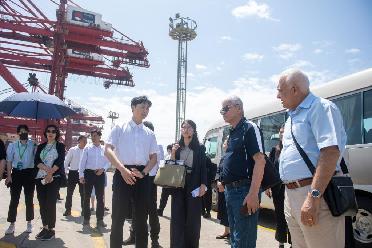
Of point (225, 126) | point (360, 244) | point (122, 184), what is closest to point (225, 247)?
point (360, 244)

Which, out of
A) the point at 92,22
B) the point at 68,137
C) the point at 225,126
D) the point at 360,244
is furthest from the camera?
the point at 68,137

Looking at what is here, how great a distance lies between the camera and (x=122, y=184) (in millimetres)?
4105

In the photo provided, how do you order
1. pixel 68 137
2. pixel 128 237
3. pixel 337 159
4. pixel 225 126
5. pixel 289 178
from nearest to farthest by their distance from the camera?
pixel 337 159 < pixel 289 178 < pixel 128 237 < pixel 225 126 < pixel 68 137

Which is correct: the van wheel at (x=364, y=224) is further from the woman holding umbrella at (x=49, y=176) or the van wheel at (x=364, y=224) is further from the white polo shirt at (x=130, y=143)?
the woman holding umbrella at (x=49, y=176)

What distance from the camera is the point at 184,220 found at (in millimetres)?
4395

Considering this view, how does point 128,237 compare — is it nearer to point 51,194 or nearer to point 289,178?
point 51,194

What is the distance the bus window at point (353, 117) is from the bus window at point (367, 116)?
0.09 metres

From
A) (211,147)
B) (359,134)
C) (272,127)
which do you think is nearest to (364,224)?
(359,134)

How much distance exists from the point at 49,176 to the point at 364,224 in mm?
4736

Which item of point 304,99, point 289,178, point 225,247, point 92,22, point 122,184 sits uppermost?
point 92,22

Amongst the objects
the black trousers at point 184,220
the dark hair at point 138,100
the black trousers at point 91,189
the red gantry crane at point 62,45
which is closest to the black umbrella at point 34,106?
the black trousers at point 91,189

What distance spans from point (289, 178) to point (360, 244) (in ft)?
11.3

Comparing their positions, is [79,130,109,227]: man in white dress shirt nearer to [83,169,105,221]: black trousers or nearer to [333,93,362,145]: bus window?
[83,169,105,221]: black trousers

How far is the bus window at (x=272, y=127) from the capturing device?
772cm
